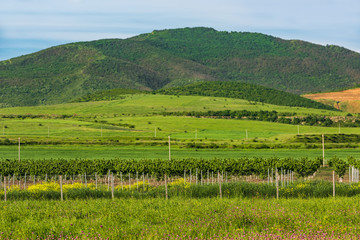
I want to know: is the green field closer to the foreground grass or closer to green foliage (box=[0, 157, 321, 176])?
green foliage (box=[0, 157, 321, 176])

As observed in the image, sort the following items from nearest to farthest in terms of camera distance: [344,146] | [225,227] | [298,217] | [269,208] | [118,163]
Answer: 1. [225,227]
2. [298,217]
3. [269,208]
4. [118,163]
5. [344,146]

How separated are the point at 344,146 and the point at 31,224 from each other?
104759mm

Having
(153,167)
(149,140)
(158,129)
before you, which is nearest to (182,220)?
(153,167)

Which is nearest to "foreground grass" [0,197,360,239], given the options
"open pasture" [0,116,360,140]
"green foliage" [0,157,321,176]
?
"green foliage" [0,157,321,176]

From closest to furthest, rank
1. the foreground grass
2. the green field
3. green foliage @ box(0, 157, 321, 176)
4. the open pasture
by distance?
1. the foreground grass
2. green foliage @ box(0, 157, 321, 176)
3. the green field
4. the open pasture

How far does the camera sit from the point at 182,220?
23.5 meters

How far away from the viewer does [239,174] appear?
68.4 meters

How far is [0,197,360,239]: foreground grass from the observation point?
21.2m

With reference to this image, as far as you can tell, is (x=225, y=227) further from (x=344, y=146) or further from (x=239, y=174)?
(x=344, y=146)

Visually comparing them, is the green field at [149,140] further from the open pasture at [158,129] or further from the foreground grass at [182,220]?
the foreground grass at [182,220]

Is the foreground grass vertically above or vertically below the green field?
above

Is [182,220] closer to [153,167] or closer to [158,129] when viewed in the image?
[153,167]

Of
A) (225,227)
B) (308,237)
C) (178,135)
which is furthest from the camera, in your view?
(178,135)

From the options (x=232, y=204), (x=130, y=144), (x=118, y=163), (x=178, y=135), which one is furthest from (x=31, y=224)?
(x=178, y=135)
